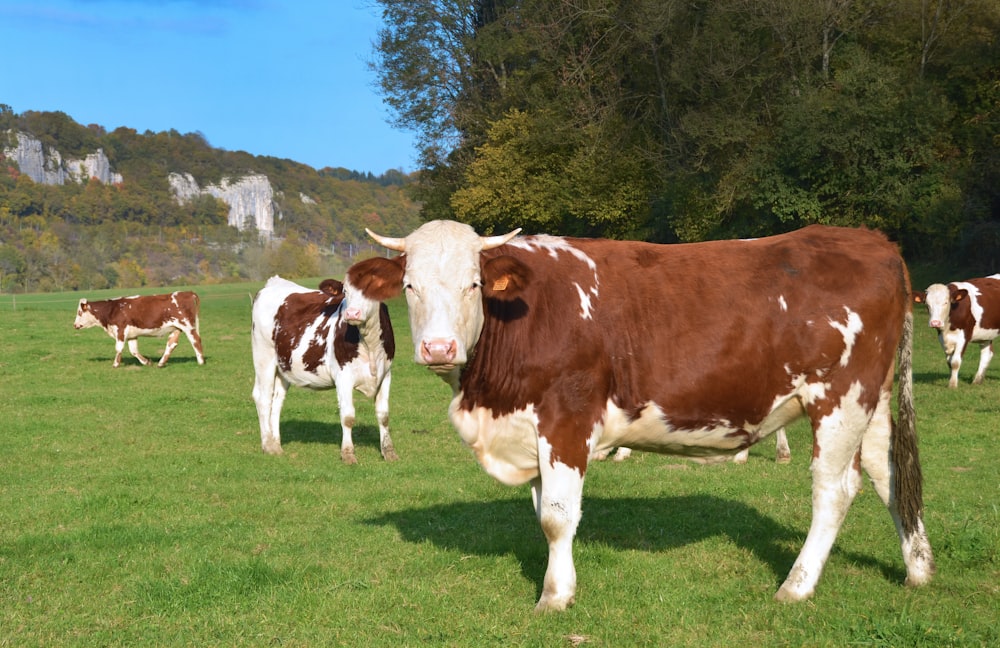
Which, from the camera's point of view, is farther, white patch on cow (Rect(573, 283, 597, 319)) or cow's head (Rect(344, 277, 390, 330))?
cow's head (Rect(344, 277, 390, 330))

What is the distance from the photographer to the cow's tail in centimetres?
628

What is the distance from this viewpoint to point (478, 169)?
4406 centimetres

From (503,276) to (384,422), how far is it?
264 inches

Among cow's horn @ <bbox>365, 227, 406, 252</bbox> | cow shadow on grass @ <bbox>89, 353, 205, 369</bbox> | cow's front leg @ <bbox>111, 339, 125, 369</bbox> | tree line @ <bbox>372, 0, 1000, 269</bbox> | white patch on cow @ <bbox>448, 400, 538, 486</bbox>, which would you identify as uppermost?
tree line @ <bbox>372, 0, 1000, 269</bbox>

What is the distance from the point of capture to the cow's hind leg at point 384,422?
1199cm

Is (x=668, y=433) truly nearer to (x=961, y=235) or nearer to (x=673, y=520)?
(x=673, y=520)

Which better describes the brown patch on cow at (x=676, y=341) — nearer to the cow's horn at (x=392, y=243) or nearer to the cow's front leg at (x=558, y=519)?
the cow's front leg at (x=558, y=519)

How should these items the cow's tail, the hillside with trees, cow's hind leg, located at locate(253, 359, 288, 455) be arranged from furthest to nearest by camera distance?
the hillside with trees
cow's hind leg, located at locate(253, 359, 288, 455)
the cow's tail

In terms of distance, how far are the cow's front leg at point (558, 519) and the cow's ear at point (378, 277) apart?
1378mm

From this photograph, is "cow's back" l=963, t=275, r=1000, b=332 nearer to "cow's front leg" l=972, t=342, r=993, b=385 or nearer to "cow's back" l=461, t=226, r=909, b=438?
"cow's front leg" l=972, t=342, r=993, b=385

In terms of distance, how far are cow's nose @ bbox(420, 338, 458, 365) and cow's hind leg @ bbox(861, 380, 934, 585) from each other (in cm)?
307

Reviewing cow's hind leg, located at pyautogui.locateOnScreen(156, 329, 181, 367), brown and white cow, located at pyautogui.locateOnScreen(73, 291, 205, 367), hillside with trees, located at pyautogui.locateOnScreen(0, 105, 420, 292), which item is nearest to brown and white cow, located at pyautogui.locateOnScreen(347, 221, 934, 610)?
cow's hind leg, located at pyautogui.locateOnScreen(156, 329, 181, 367)

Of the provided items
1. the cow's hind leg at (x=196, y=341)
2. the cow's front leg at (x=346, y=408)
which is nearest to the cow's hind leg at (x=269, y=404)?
the cow's front leg at (x=346, y=408)

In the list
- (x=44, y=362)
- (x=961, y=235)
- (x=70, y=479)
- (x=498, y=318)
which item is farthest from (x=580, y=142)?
(x=498, y=318)
